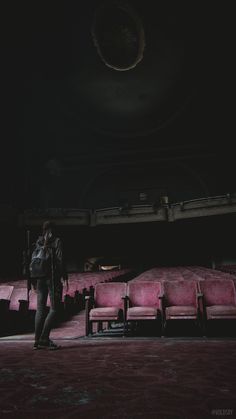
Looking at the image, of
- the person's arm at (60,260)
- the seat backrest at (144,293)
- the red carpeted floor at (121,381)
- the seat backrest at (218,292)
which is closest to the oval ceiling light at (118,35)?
the seat backrest at (144,293)

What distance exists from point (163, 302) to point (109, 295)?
78 centimetres

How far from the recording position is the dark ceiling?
13.8 meters

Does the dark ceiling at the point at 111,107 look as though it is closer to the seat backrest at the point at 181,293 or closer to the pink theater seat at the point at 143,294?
the pink theater seat at the point at 143,294

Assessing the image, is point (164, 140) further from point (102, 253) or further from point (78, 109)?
point (102, 253)

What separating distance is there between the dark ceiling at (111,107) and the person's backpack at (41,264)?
11703mm

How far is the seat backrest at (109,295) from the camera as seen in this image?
453 cm

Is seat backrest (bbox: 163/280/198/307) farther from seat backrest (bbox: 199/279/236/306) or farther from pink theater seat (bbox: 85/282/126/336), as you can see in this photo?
pink theater seat (bbox: 85/282/126/336)

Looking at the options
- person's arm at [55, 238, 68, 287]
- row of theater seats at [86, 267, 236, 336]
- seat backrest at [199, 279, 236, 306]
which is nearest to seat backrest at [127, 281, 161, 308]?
row of theater seats at [86, 267, 236, 336]

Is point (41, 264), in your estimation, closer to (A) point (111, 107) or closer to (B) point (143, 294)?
(B) point (143, 294)

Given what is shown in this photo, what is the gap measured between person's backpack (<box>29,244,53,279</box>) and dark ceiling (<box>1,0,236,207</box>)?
38.4 feet

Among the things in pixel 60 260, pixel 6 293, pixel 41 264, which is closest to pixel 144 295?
pixel 60 260

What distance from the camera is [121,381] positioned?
2150 mm

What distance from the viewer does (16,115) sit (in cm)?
1545

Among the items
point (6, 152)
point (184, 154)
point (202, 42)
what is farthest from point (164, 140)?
point (6, 152)
